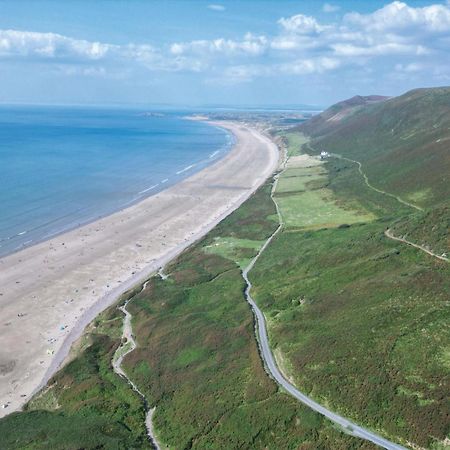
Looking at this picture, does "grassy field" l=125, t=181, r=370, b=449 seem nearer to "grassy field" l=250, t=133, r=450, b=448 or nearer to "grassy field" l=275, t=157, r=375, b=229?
"grassy field" l=250, t=133, r=450, b=448

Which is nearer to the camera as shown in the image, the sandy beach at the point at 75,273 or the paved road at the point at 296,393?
the paved road at the point at 296,393

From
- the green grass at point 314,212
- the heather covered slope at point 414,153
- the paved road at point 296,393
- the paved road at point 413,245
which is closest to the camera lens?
the paved road at point 296,393

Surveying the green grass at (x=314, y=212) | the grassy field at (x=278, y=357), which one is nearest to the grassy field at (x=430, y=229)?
the grassy field at (x=278, y=357)

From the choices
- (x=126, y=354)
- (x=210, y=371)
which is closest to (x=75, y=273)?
(x=126, y=354)

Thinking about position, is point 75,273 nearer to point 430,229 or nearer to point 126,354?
point 126,354

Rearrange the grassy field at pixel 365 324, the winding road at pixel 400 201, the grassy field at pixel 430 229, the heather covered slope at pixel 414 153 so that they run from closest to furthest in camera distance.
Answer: the grassy field at pixel 365 324 < the winding road at pixel 400 201 < the grassy field at pixel 430 229 < the heather covered slope at pixel 414 153

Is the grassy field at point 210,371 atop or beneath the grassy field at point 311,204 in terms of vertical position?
beneath

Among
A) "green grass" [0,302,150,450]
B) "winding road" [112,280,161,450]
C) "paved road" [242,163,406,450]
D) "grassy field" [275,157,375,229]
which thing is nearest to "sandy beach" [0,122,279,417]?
"green grass" [0,302,150,450]

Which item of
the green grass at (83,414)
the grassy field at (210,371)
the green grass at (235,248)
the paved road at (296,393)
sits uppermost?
the green grass at (235,248)

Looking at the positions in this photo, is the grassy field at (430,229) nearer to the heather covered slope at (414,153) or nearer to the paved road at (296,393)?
the heather covered slope at (414,153)
